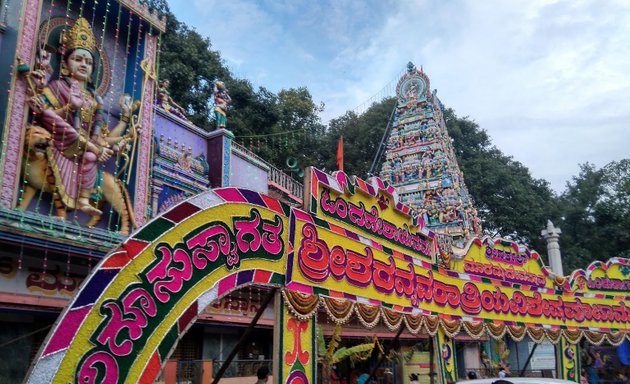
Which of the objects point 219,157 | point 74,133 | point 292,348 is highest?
point 219,157

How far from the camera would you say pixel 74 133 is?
9.10 metres

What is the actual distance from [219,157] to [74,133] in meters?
4.38

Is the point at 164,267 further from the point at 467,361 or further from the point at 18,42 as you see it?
the point at 467,361

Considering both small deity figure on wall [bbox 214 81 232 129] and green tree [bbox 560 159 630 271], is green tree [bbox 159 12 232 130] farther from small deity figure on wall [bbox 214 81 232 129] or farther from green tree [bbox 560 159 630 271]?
green tree [bbox 560 159 630 271]

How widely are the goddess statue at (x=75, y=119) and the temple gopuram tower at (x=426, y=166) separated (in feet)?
50.3

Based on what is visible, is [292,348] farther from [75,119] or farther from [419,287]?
[75,119]

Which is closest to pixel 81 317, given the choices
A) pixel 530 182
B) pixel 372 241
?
pixel 372 241

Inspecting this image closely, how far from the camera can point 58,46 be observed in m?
9.34

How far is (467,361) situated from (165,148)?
14.4m

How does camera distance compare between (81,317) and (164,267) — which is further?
(164,267)

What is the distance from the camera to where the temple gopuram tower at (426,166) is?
22.3 metres

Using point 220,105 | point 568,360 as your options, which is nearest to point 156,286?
point 220,105

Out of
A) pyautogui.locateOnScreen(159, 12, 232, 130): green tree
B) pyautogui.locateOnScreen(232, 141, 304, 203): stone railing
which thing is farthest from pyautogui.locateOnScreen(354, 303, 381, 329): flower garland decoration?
pyautogui.locateOnScreen(159, 12, 232, 130): green tree

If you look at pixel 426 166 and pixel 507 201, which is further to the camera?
pixel 507 201
